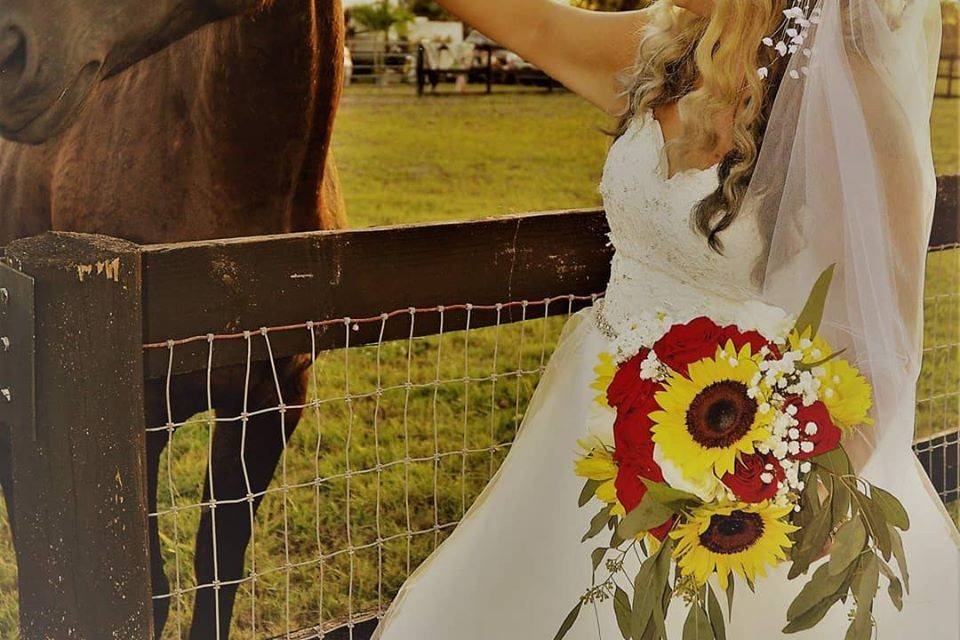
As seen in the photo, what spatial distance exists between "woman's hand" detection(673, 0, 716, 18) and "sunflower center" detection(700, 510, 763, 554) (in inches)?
28.1

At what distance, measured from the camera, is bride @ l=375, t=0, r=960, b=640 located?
121 centimetres

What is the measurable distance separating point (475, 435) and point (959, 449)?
1457 mm

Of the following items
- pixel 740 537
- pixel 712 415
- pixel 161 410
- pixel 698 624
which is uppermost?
pixel 712 415

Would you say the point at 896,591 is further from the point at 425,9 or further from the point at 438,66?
the point at 438,66

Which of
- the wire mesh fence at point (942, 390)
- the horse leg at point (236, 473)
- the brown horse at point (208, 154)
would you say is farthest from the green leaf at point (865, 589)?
the horse leg at point (236, 473)

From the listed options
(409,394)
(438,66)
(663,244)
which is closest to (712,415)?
(663,244)

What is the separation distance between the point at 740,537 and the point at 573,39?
3.06ft

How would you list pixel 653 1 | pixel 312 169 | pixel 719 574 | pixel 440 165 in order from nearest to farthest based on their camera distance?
pixel 719 574 → pixel 653 1 → pixel 312 169 → pixel 440 165

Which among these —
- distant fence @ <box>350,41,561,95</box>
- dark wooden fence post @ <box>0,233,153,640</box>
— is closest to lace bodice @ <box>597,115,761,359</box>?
dark wooden fence post @ <box>0,233,153,640</box>

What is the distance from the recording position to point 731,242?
4.45 feet

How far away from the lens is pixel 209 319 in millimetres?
1342

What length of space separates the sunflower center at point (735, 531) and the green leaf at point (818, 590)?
0.34 feet

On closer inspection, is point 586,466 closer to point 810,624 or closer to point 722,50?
point 810,624

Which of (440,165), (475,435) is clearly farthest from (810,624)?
(440,165)
